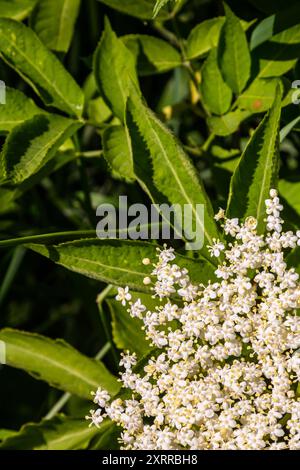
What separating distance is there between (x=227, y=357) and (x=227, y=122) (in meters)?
0.49

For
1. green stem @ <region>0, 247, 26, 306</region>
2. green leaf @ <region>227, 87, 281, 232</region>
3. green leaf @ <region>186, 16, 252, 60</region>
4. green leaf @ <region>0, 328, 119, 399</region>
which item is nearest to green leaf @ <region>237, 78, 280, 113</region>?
green leaf @ <region>186, 16, 252, 60</region>

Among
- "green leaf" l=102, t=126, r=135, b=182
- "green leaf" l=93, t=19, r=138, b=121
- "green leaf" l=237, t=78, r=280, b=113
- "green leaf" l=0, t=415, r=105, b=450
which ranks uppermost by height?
"green leaf" l=93, t=19, r=138, b=121

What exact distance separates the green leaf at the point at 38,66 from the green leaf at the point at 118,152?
0.35ft

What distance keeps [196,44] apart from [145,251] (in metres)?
0.53

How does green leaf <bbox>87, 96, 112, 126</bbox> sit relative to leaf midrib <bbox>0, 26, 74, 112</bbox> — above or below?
below

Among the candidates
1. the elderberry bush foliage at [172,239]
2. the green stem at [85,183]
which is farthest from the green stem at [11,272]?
the green stem at [85,183]

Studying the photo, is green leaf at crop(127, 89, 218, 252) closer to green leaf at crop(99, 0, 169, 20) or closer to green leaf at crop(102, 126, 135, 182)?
green leaf at crop(102, 126, 135, 182)

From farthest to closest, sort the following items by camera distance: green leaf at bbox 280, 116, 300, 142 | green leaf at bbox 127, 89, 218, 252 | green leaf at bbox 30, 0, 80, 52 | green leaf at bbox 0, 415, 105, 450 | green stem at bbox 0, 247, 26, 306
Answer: green stem at bbox 0, 247, 26, 306 → green leaf at bbox 30, 0, 80, 52 → green leaf at bbox 0, 415, 105, 450 → green leaf at bbox 280, 116, 300, 142 → green leaf at bbox 127, 89, 218, 252

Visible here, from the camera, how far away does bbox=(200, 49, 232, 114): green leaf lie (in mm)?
1488

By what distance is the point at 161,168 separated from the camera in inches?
51.3

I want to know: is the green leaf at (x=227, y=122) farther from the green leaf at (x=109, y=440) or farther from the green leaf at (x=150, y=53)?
the green leaf at (x=109, y=440)

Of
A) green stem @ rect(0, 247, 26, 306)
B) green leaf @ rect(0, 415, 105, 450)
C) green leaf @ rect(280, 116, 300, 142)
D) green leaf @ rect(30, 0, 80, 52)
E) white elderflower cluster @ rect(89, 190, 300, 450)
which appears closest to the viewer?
white elderflower cluster @ rect(89, 190, 300, 450)

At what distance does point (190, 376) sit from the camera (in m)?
1.22

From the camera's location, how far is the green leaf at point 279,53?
145 centimetres
